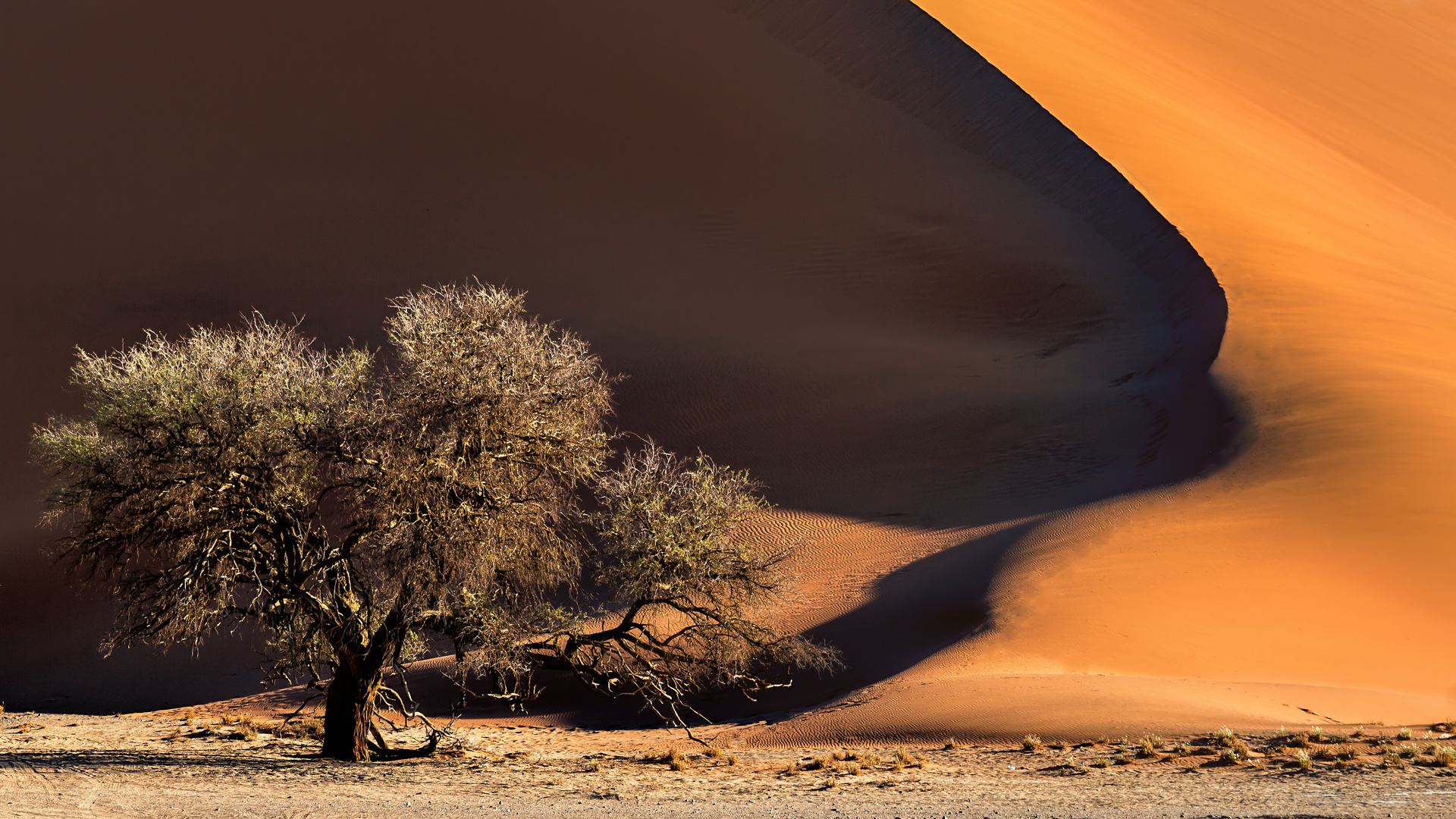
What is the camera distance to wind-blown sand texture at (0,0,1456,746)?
13930mm

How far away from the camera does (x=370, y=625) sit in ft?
34.6

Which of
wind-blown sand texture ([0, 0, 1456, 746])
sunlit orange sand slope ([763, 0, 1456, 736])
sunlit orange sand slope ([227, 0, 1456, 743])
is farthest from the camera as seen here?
wind-blown sand texture ([0, 0, 1456, 746])

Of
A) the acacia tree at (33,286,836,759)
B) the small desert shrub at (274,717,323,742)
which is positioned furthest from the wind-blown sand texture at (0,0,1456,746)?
the acacia tree at (33,286,836,759)

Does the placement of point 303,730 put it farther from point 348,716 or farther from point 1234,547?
point 1234,547

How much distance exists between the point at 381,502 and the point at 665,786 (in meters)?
3.54

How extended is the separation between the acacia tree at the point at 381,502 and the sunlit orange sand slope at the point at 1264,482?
10.2ft

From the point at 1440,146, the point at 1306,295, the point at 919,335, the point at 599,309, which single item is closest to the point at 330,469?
the point at 599,309

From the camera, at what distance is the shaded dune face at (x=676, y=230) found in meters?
19.4

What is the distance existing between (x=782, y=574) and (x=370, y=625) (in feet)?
14.1

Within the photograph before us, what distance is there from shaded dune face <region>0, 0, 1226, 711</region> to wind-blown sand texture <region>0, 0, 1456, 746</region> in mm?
86

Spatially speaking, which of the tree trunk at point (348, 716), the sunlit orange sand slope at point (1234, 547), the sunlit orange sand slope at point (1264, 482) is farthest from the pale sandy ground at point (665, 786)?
→ the sunlit orange sand slope at point (1264, 482)

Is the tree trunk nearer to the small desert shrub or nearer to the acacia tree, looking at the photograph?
the acacia tree

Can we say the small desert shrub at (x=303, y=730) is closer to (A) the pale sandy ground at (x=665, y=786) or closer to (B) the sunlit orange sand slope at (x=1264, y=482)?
(A) the pale sandy ground at (x=665, y=786)

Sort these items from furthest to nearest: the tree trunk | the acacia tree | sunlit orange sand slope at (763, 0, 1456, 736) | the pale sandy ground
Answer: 1. sunlit orange sand slope at (763, 0, 1456, 736)
2. the tree trunk
3. the acacia tree
4. the pale sandy ground
